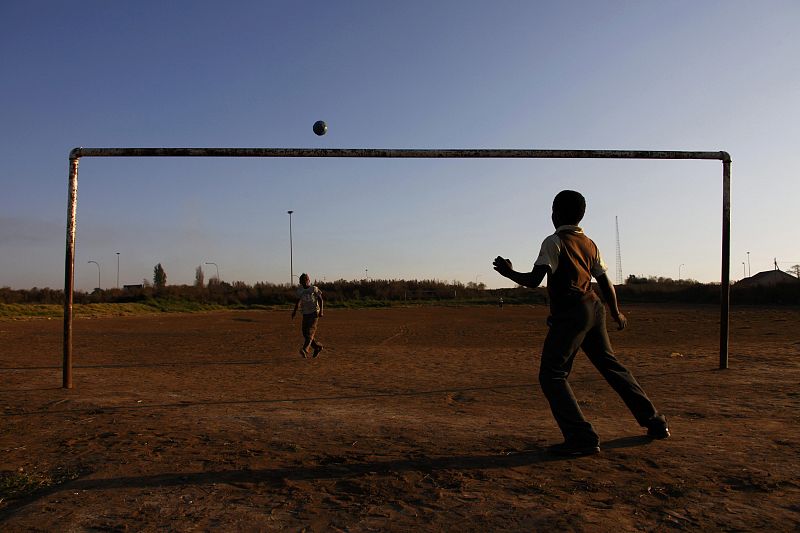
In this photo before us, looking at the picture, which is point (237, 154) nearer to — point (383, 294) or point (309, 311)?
point (309, 311)

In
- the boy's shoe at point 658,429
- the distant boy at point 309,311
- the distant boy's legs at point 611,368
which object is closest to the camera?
the distant boy's legs at point 611,368

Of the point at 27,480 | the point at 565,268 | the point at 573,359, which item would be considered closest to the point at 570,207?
the point at 565,268

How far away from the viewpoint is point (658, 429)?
4.62 metres

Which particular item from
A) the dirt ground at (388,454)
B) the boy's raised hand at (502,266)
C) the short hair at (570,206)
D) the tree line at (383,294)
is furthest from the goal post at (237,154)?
the tree line at (383,294)

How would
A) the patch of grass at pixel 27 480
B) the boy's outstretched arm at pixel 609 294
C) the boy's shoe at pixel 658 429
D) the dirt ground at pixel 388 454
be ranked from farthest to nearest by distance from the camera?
the boy's outstretched arm at pixel 609 294, the boy's shoe at pixel 658 429, the patch of grass at pixel 27 480, the dirt ground at pixel 388 454

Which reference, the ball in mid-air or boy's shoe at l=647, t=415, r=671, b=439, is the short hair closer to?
boy's shoe at l=647, t=415, r=671, b=439

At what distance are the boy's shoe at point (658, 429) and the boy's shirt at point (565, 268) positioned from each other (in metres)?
1.12

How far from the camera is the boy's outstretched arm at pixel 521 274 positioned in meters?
4.25

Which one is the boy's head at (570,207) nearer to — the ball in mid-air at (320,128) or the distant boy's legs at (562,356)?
the distant boy's legs at (562,356)

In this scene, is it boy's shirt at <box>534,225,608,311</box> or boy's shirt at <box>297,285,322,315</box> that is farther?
boy's shirt at <box>297,285,322,315</box>

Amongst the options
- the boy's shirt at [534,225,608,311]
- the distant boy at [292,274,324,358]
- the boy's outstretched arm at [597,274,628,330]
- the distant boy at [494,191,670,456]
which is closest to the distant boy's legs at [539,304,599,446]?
the distant boy at [494,191,670,456]

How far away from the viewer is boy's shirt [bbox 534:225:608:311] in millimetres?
4336

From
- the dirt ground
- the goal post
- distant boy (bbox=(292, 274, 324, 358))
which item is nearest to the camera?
the dirt ground

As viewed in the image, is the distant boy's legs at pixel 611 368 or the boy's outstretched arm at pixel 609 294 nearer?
the distant boy's legs at pixel 611 368
